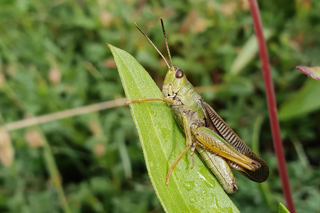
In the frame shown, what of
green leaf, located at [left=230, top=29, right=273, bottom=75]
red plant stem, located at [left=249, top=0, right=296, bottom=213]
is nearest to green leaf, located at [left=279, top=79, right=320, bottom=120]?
green leaf, located at [left=230, top=29, right=273, bottom=75]

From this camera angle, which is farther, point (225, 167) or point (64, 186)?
point (64, 186)

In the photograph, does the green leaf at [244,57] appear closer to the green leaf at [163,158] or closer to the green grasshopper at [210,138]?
the green grasshopper at [210,138]

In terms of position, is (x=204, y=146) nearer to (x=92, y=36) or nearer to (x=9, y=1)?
(x=92, y=36)

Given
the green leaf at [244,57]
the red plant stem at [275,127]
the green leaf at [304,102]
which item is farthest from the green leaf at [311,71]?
the green leaf at [244,57]

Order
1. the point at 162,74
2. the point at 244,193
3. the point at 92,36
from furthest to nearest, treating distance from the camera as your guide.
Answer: the point at 92,36 → the point at 162,74 → the point at 244,193

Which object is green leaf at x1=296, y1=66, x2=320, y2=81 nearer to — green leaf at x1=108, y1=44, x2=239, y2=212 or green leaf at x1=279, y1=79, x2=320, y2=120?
green leaf at x1=108, y1=44, x2=239, y2=212

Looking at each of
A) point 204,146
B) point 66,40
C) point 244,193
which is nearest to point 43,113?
point 66,40
